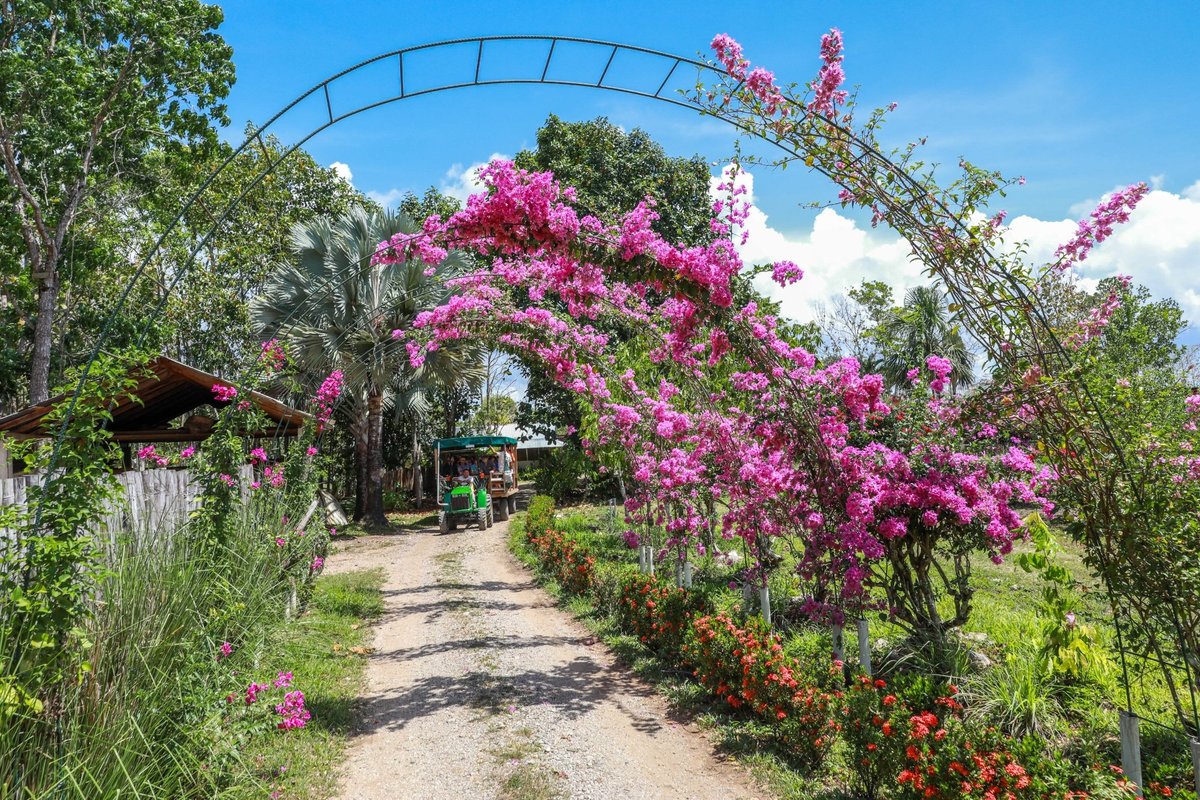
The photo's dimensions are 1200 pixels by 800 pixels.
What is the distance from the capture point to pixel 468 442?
68.0 feet

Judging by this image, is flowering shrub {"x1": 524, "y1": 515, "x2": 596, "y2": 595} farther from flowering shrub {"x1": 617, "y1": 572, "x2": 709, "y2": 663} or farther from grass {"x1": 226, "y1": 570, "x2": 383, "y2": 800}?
grass {"x1": 226, "y1": 570, "x2": 383, "y2": 800}

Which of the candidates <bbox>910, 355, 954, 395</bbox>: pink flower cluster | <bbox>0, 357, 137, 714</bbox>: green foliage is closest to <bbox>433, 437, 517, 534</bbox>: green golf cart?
<bbox>910, 355, 954, 395</bbox>: pink flower cluster

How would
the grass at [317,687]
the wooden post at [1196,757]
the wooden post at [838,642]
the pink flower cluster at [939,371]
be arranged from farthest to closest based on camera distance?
1. the wooden post at [838,642]
2. the pink flower cluster at [939,371]
3. the grass at [317,687]
4. the wooden post at [1196,757]

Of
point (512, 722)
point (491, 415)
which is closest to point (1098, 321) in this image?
point (512, 722)

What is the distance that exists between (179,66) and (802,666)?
1583cm

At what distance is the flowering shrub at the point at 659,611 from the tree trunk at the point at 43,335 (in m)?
12.3

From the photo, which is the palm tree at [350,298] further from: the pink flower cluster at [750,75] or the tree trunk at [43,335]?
the pink flower cluster at [750,75]

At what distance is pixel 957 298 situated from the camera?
397 cm

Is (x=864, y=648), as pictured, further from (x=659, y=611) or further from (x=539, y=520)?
(x=539, y=520)

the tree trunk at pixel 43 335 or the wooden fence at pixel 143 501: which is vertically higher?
the tree trunk at pixel 43 335

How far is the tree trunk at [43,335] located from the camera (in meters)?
14.2

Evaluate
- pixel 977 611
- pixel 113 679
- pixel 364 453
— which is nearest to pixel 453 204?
pixel 364 453

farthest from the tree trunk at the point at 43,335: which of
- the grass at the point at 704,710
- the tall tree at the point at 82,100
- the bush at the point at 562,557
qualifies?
the grass at the point at 704,710

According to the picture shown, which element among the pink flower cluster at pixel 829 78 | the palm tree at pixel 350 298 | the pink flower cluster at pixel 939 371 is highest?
the palm tree at pixel 350 298
